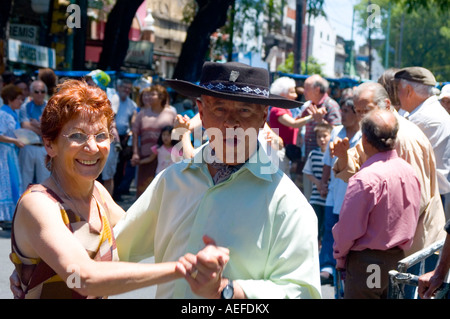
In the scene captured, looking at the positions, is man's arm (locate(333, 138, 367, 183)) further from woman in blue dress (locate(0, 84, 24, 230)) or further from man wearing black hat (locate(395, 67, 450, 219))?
woman in blue dress (locate(0, 84, 24, 230))

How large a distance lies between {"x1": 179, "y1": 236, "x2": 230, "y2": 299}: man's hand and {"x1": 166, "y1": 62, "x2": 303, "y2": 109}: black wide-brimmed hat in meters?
0.59

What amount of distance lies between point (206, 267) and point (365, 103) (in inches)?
153

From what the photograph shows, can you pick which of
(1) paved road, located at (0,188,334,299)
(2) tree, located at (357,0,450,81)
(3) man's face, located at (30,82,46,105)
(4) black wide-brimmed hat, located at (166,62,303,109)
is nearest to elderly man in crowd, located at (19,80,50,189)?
(3) man's face, located at (30,82,46,105)

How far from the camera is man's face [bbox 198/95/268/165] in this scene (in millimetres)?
2746

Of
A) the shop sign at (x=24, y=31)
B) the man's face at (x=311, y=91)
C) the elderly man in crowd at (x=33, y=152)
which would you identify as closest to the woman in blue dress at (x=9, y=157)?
the elderly man in crowd at (x=33, y=152)

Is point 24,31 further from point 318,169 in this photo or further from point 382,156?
point 382,156

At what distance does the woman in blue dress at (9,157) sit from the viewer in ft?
31.3

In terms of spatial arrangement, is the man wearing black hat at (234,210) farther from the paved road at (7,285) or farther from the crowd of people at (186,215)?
the paved road at (7,285)

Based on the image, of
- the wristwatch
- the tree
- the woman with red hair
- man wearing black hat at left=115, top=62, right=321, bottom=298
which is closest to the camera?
the wristwatch

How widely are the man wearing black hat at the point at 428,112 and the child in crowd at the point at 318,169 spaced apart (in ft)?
7.06

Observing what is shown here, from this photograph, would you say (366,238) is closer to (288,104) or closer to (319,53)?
(288,104)

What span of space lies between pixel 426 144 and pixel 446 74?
7677cm
